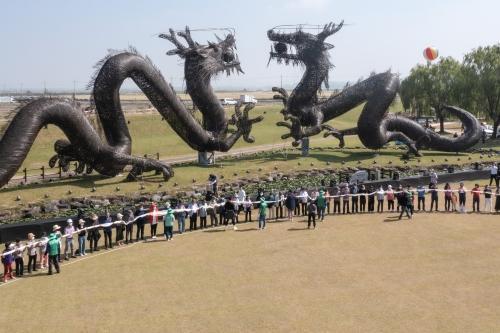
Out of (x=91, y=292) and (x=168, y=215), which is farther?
(x=168, y=215)

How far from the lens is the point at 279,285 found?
1542 cm

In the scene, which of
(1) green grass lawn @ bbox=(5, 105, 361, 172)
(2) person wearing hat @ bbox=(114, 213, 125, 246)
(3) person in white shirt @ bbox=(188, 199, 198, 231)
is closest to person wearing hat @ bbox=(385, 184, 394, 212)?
(3) person in white shirt @ bbox=(188, 199, 198, 231)

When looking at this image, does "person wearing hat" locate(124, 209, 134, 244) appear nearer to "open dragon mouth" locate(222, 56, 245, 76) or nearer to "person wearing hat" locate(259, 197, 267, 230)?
"person wearing hat" locate(259, 197, 267, 230)

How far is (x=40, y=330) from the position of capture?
12656 mm

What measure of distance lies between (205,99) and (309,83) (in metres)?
8.28

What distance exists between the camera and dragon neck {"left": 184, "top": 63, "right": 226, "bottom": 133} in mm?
33281

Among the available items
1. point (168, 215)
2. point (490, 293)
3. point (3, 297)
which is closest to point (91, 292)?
point (3, 297)

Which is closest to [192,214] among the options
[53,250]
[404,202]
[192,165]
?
[53,250]

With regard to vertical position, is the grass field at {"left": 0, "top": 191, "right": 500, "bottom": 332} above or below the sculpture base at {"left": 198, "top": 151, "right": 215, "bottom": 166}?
below

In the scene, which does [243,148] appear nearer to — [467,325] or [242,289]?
[242,289]

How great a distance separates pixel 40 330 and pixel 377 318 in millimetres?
7695

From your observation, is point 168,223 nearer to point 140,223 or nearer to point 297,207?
point 140,223

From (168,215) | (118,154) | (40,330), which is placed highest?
(118,154)

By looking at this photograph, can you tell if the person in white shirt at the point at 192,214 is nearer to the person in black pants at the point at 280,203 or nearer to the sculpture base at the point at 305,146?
the person in black pants at the point at 280,203
